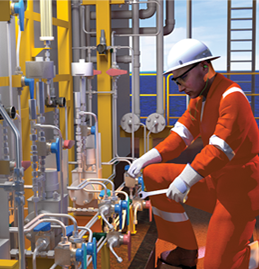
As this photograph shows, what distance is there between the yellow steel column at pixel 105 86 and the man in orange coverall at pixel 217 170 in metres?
1.59

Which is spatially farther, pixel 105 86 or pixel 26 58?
pixel 105 86

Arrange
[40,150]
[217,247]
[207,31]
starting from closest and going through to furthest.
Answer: [40,150] < [217,247] < [207,31]

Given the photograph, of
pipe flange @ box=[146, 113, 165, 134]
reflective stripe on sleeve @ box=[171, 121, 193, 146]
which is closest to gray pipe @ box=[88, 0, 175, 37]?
pipe flange @ box=[146, 113, 165, 134]

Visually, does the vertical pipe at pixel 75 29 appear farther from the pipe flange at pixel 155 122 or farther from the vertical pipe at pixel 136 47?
the pipe flange at pixel 155 122

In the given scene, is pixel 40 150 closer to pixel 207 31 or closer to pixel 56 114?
pixel 56 114

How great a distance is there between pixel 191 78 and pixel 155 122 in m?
2.06

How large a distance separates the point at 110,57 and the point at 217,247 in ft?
7.38

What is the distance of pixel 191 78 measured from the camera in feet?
6.79

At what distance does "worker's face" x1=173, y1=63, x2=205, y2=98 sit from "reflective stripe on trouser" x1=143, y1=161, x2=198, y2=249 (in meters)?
0.46

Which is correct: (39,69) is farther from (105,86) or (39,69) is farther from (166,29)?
(166,29)

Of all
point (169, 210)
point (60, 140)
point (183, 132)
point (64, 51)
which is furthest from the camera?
point (64, 51)

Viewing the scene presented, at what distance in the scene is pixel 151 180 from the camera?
228 cm

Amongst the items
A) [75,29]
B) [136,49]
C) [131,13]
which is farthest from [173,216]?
[131,13]

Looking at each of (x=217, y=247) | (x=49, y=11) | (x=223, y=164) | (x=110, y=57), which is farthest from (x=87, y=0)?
(x=217, y=247)
